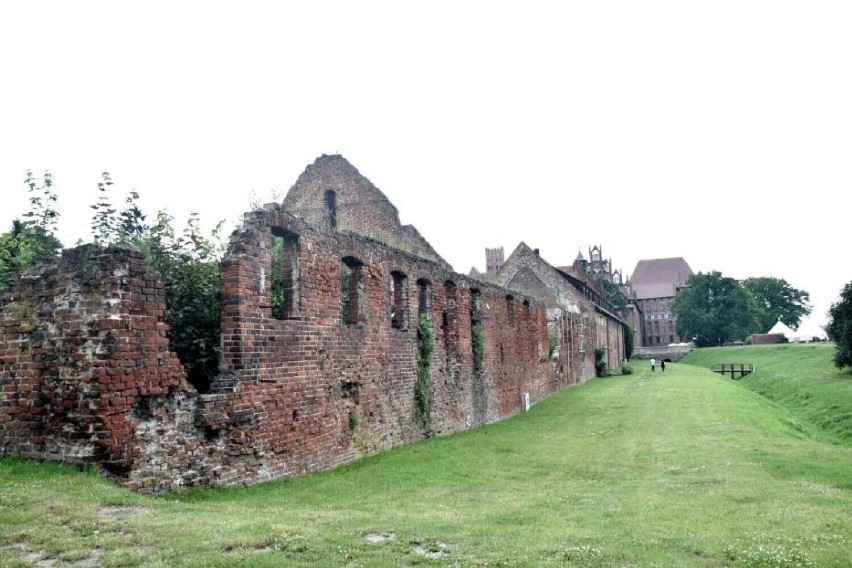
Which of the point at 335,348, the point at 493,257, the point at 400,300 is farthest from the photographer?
the point at 493,257

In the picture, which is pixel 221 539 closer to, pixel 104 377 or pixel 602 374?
pixel 104 377

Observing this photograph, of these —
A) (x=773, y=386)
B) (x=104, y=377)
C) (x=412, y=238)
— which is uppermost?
(x=412, y=238)

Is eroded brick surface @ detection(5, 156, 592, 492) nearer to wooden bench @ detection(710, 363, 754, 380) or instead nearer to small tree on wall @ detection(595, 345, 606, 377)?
small tree on wall @ detection(595, 345, 606, 377)

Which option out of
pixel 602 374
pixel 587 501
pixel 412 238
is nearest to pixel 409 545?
pixel 587 501

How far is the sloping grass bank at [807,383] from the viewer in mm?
21303

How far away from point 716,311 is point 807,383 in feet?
184

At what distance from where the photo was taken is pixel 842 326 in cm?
3128

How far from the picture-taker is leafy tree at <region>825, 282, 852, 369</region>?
30.1 m

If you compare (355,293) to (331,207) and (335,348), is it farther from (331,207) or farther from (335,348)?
(331,207)

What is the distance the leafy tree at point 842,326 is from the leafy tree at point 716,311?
169 ft

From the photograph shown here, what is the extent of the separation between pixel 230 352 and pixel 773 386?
3328cm

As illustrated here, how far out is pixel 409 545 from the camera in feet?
19.6

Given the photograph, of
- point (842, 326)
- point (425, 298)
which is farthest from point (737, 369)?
point (425, 298)

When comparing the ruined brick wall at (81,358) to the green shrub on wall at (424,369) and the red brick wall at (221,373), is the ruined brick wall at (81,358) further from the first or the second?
the green shrub on wall at (424,369)
